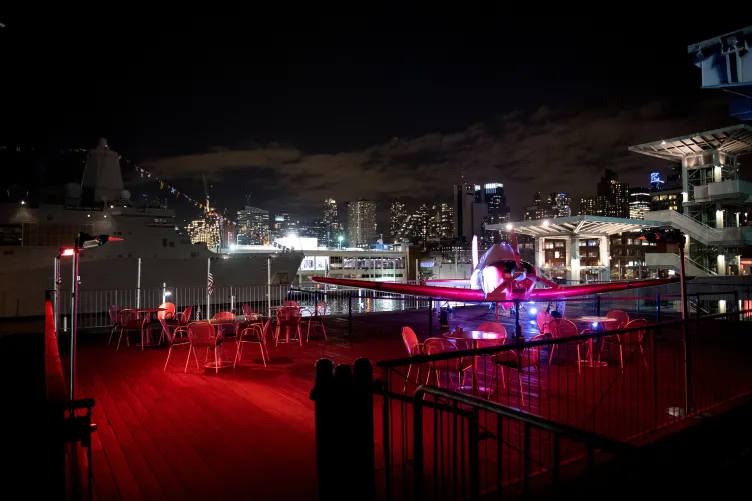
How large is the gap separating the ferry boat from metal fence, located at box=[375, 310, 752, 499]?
1985 centimetres

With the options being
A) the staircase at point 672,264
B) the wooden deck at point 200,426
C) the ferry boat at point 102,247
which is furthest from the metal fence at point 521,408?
the staircase at point 672,264

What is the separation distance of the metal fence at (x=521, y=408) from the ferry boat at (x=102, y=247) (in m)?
19.8

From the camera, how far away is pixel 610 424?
167 inches

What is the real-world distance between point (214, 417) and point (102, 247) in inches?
793

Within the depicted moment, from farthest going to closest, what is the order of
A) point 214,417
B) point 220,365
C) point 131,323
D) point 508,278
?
point 131,323 → point 508,278 → point 220,365 → point 214,417

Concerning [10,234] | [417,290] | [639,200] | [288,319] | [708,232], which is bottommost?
[288,319]

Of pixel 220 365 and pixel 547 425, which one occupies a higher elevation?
pixel 547 425

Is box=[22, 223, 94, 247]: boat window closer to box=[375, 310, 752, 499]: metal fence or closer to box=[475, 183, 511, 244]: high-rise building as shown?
box=[375, 310, 752, 499]: metal fence

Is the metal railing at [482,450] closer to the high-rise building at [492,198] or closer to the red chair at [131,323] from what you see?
the red chair at [131,323]

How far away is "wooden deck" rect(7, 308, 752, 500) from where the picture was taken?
3.22 meters

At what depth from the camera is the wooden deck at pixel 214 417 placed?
10.6ft

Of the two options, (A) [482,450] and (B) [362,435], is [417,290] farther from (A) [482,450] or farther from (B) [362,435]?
(B) [362,435]

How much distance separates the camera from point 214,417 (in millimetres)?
4578

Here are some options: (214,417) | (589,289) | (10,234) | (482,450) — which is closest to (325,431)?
(482,450)
